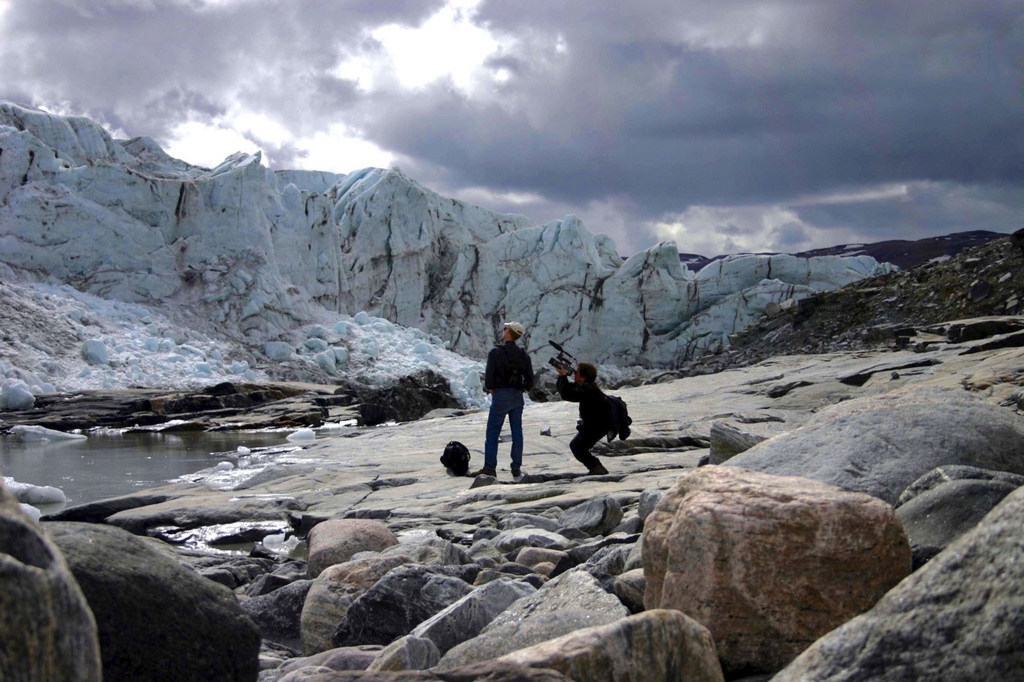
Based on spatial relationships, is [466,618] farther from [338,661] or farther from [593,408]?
[593,408]

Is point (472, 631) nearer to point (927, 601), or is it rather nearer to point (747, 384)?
point (927, 601)

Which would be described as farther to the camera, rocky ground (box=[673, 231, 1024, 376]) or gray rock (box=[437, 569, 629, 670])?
rocky ground (box=[673, 231, 1024, 376])

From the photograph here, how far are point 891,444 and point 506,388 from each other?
387cm

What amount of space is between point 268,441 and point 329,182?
22634 mm

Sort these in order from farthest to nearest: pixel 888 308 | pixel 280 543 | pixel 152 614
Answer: pixel 888 308
pixel 280 543
pixel 152 614

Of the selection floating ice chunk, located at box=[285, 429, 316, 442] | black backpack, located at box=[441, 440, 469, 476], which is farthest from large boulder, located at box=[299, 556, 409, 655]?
floating ice chunk, located at box=[285, 429, 316, 442]

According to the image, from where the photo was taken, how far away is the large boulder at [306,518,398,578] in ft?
11.5

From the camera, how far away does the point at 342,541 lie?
3.57 meters

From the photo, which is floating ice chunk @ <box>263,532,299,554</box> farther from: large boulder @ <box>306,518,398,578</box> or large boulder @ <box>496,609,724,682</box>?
large boulder @ <box>496,609,724,682</box>

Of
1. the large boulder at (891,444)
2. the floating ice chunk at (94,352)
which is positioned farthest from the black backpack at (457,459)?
the floating ice chunk at (94,352)

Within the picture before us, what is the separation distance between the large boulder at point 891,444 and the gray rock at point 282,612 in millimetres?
1587

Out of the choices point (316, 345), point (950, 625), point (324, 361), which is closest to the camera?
point (950, 625)

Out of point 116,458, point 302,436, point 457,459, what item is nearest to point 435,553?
point 457,459

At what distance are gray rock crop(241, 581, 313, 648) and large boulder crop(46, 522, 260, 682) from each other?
1069 millimetres
